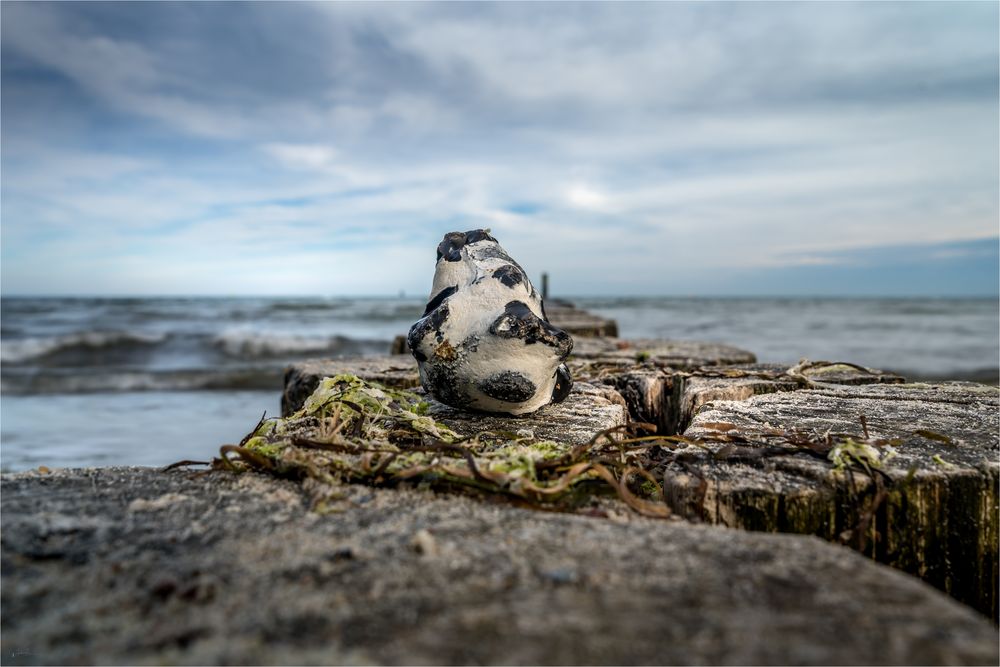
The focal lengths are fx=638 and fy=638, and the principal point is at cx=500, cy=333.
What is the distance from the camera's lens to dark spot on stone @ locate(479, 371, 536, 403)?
1.86 m

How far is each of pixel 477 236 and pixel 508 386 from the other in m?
0.62

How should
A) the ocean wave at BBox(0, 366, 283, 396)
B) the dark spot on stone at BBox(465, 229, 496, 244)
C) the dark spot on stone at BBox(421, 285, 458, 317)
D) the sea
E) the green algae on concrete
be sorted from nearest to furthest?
1. the green algae on concrete
2. the dark spot on stone at BBox(421, 285, 458, 317)
3. the dark spot on stone at BBox(465, 229, 496, 244)
4. the sea
5. the ocean wave at BBox(0, 366, 283, 396)

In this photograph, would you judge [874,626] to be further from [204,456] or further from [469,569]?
[204,456]

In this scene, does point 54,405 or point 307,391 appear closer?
point 307,391

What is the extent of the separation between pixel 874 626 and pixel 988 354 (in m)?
11.8

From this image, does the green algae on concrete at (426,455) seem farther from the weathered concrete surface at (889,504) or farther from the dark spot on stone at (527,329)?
the dark spot on stone at (527,329)

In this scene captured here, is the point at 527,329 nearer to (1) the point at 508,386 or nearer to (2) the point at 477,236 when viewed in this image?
(1) the point at 508,386

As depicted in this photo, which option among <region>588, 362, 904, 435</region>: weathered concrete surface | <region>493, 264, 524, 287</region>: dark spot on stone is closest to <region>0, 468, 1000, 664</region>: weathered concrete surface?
<region>493, 264, 524, 287</region>: dark spot on stone

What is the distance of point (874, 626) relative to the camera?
0.71m

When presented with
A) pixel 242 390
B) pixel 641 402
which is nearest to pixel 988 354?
pixel 641 402

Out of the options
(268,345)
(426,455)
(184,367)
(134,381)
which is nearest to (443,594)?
(426,455)

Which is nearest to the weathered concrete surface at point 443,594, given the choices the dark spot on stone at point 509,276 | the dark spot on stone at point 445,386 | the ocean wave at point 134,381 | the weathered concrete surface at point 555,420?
the weathered concrete surface at point 555,420

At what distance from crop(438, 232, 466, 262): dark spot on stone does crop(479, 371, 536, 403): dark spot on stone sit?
47 centimetres

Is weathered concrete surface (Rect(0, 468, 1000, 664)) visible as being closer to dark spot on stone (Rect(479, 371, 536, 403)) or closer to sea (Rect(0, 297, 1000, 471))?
dark spot on stone (Rect(479, 371, 536, 403))
